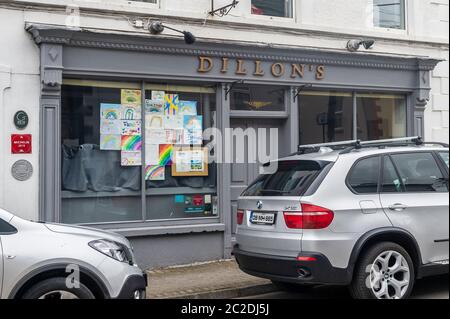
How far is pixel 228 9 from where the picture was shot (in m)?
9.95

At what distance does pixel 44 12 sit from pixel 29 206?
2.85 metres

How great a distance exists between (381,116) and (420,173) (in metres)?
4.98

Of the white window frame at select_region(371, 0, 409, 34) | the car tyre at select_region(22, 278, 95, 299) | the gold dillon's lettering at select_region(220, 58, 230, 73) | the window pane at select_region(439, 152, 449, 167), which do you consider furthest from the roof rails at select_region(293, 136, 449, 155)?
the white window frame at select_region(371, 0, 409, 34)

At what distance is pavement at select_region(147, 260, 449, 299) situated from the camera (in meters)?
7.37

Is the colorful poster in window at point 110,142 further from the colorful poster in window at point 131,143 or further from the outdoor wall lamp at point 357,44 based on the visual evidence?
the outdoor wall lamp at point 357,44

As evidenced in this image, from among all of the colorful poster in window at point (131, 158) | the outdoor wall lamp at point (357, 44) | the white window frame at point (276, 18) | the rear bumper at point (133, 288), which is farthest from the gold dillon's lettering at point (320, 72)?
the rear bumper at point (133, 288)

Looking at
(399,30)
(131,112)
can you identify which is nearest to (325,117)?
(399,30)

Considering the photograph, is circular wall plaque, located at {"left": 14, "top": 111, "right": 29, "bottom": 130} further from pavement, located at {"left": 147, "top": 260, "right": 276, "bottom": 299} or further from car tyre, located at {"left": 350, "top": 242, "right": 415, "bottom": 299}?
car tyre, located at {"left": 350, "top": 242, "right": 415, "bottom": 299}

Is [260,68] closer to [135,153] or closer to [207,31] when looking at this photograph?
[207,31]

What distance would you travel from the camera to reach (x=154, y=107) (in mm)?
9664

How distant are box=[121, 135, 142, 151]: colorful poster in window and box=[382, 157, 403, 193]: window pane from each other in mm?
4188

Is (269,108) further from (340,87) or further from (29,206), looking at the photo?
(29,206)

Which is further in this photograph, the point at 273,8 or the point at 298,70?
the point at 273,8
